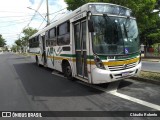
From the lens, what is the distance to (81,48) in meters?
9.03

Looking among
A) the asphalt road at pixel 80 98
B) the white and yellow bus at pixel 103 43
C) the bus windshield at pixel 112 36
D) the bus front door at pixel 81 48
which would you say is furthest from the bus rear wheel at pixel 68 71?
the bus windshield at pixel 112 36

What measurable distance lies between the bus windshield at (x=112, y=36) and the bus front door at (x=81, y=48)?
30.0 inches

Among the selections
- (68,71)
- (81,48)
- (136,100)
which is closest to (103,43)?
(81,48)

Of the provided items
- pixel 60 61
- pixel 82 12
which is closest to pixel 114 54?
pixel 82 12

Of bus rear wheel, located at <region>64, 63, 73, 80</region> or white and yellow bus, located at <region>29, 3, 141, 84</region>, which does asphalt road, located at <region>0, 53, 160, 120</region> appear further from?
bus rear wheel, located at <region>64, 63, 73, 80</region>

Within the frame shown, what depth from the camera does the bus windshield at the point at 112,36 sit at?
26.1ft

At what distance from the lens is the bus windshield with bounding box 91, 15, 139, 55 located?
7945 millimetres

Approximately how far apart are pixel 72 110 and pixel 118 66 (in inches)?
100

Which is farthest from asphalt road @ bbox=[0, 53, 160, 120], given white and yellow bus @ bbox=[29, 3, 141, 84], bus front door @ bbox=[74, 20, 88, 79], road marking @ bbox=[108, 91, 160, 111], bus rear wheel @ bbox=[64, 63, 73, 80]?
bus rear wheel @ bbox=[64, 63, 73, 80]

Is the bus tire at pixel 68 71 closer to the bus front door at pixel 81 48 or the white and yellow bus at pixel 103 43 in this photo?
the white and yellow bus at pixel 103 43

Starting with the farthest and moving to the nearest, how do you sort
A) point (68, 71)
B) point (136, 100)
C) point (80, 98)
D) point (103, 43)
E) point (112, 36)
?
point (68, 71), point (112, 36), point (103, 43), point (80, 98), point (136, 100)

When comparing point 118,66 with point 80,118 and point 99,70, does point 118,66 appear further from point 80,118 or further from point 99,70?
point 80,118

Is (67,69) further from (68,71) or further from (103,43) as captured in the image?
(103,43)

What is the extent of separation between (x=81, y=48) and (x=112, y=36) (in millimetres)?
1462
